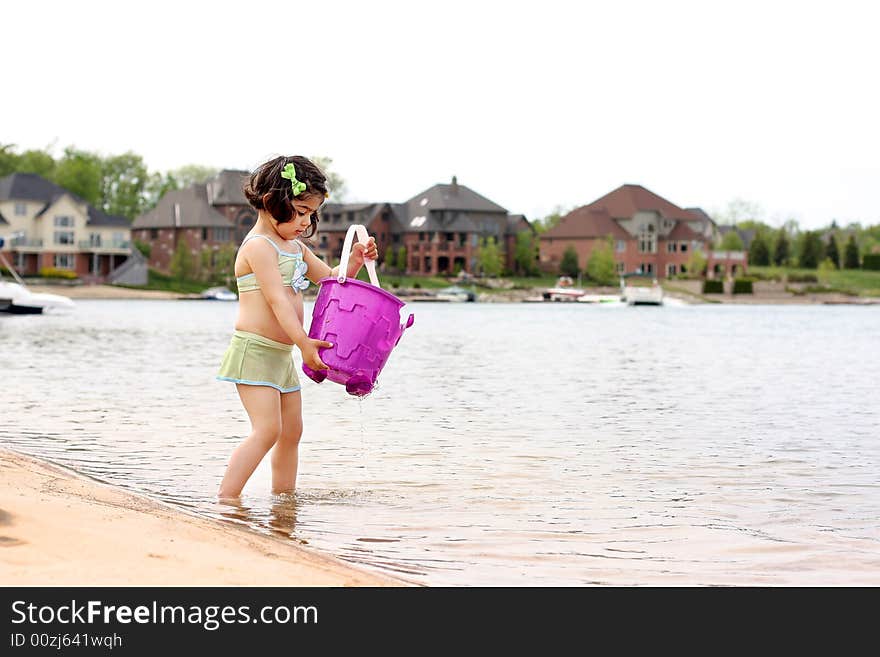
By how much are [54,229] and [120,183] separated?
35.2 m

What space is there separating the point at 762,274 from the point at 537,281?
2135 centimetres

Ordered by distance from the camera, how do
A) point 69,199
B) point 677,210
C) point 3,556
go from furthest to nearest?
point 677,210 < point 69,199 < point 3,556

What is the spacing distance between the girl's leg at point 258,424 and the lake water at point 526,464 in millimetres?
358

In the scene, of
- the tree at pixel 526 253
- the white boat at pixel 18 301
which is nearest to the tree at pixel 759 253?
the tree at pixel 526 253

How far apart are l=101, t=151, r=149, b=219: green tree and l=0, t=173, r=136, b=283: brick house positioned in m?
30.3

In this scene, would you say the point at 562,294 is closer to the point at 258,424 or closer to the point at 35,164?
the point at 35,164

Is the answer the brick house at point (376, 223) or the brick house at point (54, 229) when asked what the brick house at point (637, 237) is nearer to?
the brick house at point (376, 223)

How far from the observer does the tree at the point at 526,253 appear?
121m

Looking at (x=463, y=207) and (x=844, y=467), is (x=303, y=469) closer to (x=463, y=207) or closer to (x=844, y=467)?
(x=844, y=467)

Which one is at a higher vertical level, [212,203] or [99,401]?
[212,203]

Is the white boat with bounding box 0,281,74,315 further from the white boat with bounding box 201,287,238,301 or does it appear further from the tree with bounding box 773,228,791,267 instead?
the tree with bounding box 773,228,791,267

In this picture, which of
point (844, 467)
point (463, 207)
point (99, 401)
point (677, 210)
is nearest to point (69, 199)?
point (463, 207)

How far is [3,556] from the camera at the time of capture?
4.58 m

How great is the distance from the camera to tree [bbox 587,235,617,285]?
377 feet
